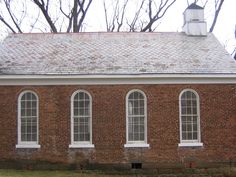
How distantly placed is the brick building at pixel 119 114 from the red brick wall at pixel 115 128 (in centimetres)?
5

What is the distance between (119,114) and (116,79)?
1.72m

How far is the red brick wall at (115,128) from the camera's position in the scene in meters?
24.1

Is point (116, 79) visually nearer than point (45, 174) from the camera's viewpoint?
No

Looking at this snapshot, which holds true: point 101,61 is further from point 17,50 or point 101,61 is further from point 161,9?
point 161,9

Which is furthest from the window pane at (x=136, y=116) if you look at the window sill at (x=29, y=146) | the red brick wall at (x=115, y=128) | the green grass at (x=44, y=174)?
the window sill at (x=29, y=146)

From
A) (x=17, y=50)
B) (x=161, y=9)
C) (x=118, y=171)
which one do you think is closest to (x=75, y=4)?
(x=161, y=9)

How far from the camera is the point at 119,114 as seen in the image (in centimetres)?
2428

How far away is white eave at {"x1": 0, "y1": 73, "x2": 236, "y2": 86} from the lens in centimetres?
2400

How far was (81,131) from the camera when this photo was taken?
2434cm

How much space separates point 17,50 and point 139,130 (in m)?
8.21

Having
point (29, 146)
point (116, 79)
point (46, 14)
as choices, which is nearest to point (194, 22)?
point (116, 79)

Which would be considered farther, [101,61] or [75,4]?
[75,4]

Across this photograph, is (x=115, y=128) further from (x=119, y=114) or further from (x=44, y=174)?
(x=44, y=174)

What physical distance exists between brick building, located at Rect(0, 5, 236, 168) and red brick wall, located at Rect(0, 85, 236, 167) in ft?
0.16
